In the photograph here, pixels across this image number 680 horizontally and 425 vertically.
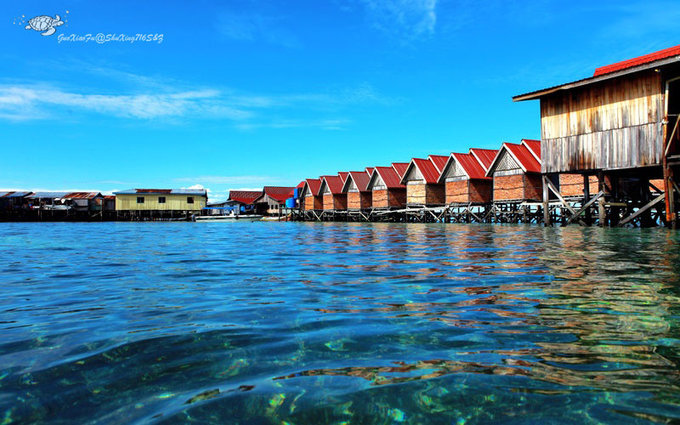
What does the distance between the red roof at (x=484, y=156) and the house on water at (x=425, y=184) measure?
13.7 feet

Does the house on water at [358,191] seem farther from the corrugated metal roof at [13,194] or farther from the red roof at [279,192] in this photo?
the corrugated metal roof at [13,194]

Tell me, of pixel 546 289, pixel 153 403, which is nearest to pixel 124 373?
pixel 153 403

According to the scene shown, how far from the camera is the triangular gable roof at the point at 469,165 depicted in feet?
120

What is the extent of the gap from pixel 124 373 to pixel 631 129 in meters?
21.4

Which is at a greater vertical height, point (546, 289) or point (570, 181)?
point (570, 181)

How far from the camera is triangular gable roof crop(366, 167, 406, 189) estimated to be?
46.1 metres

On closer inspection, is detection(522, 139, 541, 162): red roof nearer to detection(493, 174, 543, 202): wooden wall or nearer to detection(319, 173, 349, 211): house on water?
detection(493, 174, 543, 202): wooden wall

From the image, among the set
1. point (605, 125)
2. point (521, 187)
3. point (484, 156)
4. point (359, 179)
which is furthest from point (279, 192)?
point (605, 125)

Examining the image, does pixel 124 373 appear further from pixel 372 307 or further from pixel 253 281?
pixel 253 281

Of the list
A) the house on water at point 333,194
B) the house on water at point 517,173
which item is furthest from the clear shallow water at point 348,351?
the house on water at point 333,194

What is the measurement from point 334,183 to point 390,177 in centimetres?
1210

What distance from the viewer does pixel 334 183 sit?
2265 inches

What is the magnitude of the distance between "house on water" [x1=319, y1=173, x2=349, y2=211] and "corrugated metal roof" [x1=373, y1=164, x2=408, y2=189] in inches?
341

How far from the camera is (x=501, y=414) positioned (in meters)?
2.17
